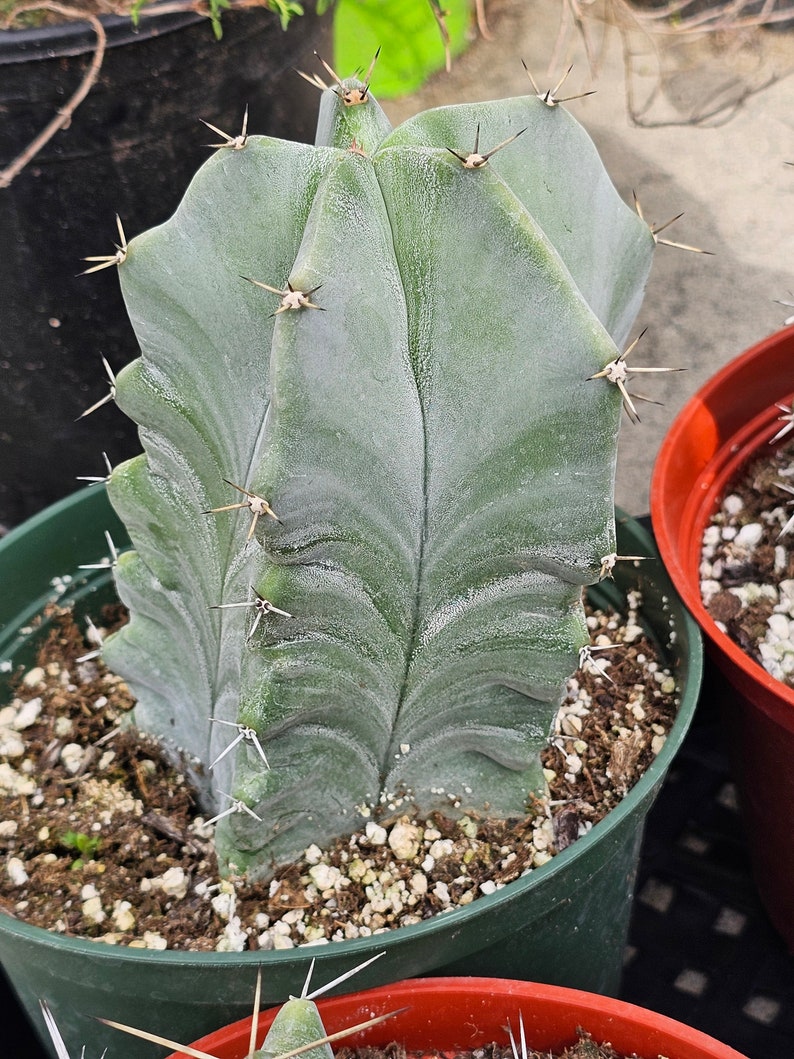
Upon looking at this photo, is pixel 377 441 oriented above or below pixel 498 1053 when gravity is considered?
above

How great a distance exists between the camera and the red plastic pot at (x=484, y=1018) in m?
0.89

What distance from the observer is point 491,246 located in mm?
793

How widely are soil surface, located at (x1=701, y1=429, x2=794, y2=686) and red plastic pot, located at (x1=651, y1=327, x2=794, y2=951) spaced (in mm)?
24

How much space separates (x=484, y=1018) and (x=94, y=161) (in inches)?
49.1

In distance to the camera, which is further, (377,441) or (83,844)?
(83,844)

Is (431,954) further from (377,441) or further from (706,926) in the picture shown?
(706,926)

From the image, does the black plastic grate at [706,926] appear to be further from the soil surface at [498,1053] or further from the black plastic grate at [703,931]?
the soil surface at [498,1053]

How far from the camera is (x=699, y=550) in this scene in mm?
1344

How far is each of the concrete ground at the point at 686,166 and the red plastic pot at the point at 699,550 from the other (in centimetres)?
73

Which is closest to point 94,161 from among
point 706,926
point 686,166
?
point 706,926

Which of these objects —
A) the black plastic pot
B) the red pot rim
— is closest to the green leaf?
the black plastic pot

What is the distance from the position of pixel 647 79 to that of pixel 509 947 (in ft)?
9.20

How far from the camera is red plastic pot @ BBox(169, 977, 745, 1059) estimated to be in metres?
0.89

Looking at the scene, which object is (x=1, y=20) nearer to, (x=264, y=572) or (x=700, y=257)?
(x=264, y=572)
